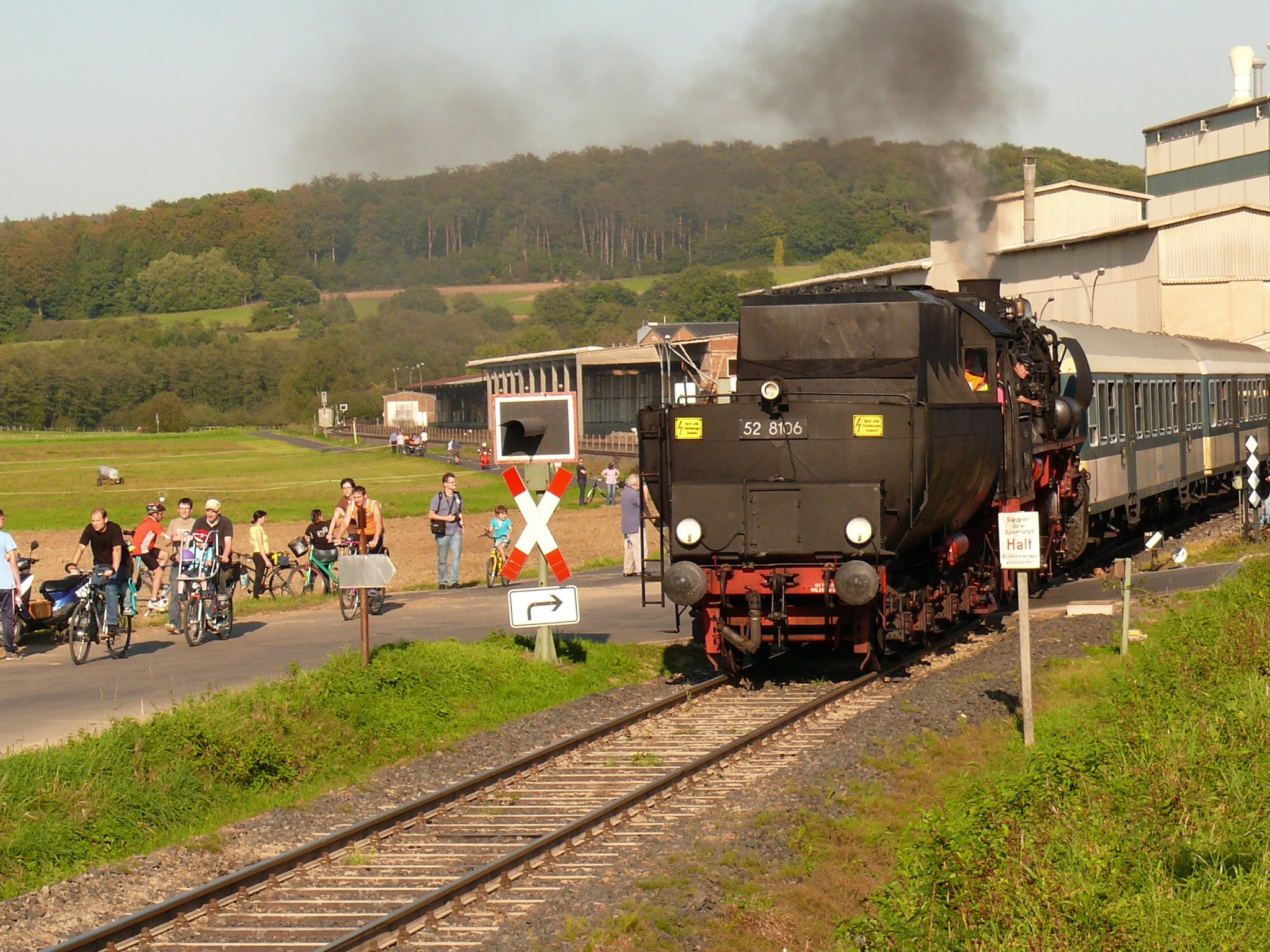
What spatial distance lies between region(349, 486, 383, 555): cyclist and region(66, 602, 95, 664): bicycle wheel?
462cm

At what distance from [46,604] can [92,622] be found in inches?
88.3

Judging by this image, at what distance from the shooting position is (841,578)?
44.6 feet

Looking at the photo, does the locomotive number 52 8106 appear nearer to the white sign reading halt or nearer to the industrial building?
the white sign reading halt

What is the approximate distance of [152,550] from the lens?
2342 centimetres

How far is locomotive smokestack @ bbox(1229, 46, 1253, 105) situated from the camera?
65.4 metres

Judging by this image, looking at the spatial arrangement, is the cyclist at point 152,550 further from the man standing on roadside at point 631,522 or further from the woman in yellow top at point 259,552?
the man standing on roadside at point 631,522

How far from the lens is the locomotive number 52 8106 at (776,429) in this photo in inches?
548

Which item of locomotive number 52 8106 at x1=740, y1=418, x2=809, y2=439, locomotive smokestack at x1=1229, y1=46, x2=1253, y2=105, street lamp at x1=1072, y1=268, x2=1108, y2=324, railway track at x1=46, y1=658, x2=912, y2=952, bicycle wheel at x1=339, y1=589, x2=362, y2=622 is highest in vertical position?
locomotive smokestack at x1=1229, y1=46, x2=1253, y2=105

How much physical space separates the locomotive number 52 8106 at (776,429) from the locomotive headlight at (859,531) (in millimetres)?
946

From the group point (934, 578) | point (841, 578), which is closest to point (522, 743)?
point (841, 578)

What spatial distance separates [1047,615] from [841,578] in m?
6.91

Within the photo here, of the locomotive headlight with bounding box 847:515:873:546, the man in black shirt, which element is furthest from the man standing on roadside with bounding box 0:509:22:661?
the locomotive headlight with bounding box 847:515:873:546

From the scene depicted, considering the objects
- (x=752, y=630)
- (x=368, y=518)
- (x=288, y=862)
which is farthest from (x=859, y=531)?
(x=368, y=518)

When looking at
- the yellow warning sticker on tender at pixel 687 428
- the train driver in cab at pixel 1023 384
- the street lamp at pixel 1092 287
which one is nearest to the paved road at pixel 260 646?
the train driver in cab at pixel 1023 384
